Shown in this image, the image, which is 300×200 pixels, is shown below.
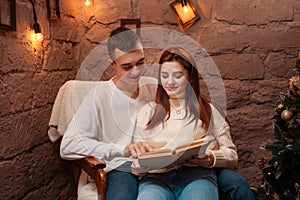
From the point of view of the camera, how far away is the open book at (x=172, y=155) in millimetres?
1643

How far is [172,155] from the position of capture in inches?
64.9

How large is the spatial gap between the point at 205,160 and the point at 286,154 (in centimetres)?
49

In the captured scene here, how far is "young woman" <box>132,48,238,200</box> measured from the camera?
1766mm

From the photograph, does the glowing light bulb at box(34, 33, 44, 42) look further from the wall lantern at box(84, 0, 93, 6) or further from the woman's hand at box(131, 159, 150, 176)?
the woman's hand at box(131, 159, 150, 176)

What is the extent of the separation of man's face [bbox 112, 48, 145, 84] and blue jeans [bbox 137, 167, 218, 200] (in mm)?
479

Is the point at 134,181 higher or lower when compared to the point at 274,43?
lower

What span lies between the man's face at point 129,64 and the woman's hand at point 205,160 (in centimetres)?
49

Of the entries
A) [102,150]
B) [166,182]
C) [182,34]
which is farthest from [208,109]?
[182,34]

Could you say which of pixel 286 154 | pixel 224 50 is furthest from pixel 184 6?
pixel 286 154

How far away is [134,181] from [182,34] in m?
1.16

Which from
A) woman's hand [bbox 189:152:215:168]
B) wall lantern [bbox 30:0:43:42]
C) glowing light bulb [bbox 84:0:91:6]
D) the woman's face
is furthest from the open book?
glowing light bulb [bbox 84:0:91:6]

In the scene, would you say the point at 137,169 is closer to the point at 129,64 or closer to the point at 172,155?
the point at 172,155

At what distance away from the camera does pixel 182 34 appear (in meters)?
2.63

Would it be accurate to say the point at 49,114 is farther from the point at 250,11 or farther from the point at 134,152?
the point at 250,11
